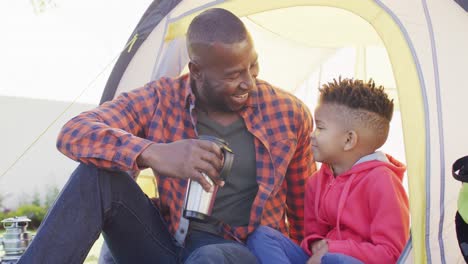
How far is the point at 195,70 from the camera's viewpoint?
2.18 m

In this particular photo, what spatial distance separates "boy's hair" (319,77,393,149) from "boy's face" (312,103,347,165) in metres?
0.03

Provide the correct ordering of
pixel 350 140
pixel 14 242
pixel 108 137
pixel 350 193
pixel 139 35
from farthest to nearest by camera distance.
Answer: pixel 139 35 < pixel 14 242 < pixel 350 140 < pixel 350 193 < pixel 108 137

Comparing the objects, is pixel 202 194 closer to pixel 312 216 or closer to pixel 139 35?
pixel 312 216

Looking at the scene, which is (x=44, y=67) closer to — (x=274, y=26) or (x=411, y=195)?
(x=274, y=26)

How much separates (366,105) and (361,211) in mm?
361

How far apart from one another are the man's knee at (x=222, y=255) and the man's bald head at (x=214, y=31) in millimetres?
624

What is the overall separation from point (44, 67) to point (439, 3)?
5218mm

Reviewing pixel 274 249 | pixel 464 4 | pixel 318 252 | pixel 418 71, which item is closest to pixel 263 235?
pixel 274 249

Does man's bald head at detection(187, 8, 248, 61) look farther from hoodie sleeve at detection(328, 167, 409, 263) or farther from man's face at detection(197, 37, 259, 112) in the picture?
hoodie sleeve at detection(328, 167, 409, 263)

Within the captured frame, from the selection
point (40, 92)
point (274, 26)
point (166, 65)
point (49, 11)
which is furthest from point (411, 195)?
point (49, 11)

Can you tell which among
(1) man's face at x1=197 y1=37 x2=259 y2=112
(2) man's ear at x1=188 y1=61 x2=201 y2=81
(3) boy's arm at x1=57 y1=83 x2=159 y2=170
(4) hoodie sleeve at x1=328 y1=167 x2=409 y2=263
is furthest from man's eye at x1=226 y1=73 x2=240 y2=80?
(4) hoodie sleeve at x1=328 y1=167 x2=409 y2=263

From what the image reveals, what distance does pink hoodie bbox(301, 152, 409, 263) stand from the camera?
76.8 inches

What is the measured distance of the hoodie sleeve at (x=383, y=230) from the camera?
194 cm

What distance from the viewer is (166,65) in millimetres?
2658
